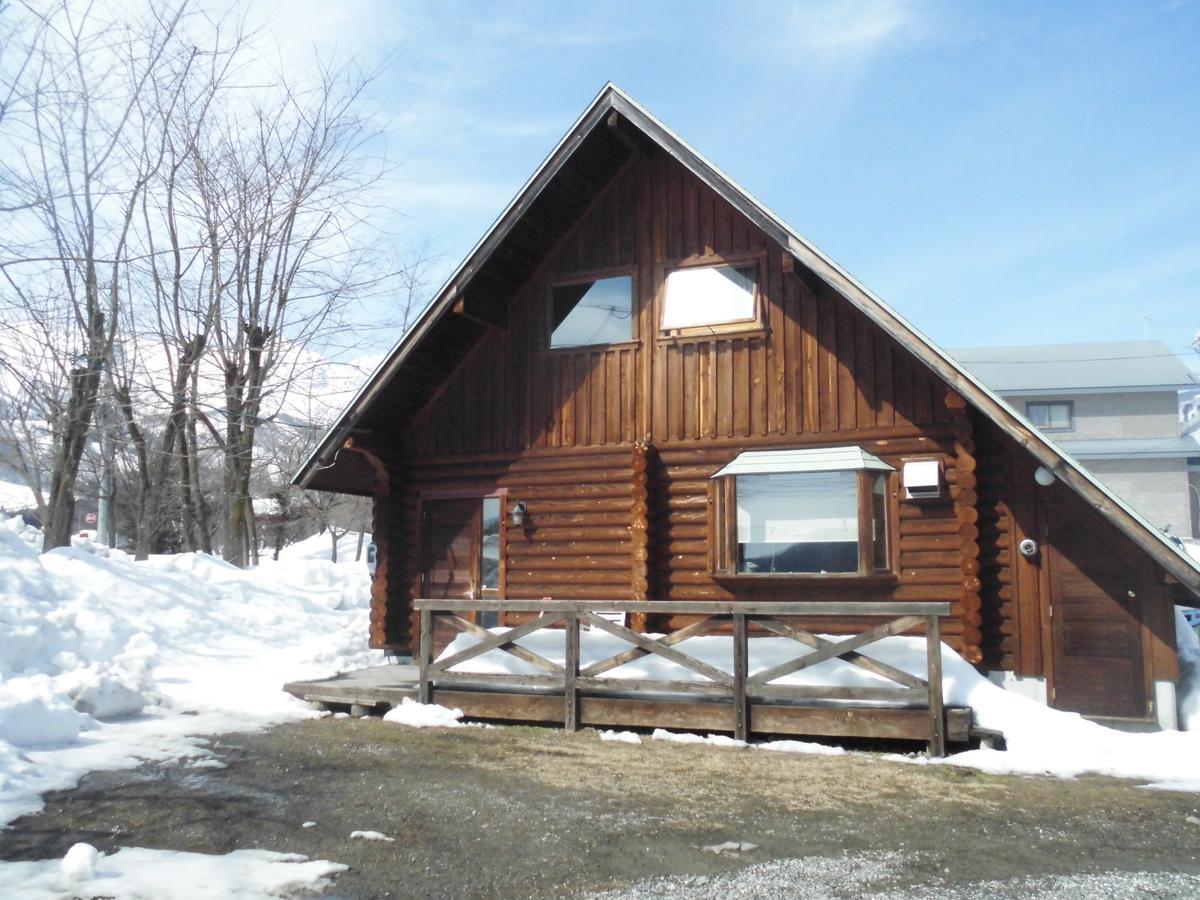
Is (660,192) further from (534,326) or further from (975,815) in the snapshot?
(975,815)

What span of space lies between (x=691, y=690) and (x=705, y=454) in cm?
362

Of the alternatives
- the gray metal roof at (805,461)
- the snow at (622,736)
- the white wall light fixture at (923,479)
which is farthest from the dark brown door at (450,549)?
the white wall light fixture at (923,479)

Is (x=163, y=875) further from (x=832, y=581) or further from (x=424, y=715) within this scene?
(x=832, y=581)

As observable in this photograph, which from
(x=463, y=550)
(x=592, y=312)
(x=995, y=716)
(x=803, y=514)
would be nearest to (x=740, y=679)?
(x=995, y=716)

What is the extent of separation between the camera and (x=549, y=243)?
1366 cm

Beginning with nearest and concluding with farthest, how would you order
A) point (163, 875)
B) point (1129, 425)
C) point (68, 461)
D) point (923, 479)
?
1. point (163, 875)
2. point (923, 479)
3. point (68, 461)
4. point (1129, 425)

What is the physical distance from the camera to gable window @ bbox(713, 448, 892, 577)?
1142 cm

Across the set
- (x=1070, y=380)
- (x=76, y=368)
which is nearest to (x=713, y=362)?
(x=76, y=368)

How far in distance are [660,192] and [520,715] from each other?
6.93 meters

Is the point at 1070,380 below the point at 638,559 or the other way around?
the other way around

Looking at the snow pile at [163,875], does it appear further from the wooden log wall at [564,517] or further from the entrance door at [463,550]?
the entrance door at [463,550]

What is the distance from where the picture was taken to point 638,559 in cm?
1242

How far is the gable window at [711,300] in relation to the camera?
12508 mm

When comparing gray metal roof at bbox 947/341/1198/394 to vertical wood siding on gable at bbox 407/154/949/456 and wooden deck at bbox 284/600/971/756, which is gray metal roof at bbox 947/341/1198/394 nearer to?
vertical wood siding on gable at bbox 407/154/949/456
